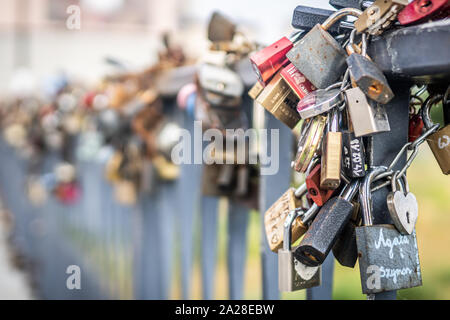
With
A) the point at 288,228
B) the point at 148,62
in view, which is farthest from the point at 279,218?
the point at 148,62

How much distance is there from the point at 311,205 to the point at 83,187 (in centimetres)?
227

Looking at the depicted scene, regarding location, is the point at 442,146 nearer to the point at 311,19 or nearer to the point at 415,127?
the point at 415,127

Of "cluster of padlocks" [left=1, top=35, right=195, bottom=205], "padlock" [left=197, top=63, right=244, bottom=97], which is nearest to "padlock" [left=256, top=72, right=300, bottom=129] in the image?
"padlock" [left=197, top=63, right=244, bottom=97]

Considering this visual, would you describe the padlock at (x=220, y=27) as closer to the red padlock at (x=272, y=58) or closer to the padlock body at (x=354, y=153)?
the red padlock at (x=272, y=58)

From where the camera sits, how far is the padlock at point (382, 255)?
56cm

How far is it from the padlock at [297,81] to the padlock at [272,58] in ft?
0.11

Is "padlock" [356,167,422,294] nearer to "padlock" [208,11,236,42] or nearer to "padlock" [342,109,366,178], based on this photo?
"padlock" [342,109,366,178]

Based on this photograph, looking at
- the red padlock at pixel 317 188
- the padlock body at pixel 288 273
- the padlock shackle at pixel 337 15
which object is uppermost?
the padlock shackle at pixel 337 15

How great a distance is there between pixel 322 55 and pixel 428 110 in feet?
0.52

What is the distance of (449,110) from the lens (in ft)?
2.02

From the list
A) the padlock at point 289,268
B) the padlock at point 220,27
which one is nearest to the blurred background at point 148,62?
Result: the padlock at point 220,27

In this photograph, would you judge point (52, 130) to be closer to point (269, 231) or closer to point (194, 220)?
point (194, 220)

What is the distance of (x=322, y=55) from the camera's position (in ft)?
2.04
